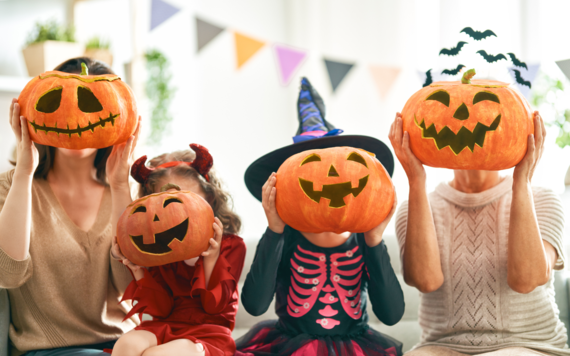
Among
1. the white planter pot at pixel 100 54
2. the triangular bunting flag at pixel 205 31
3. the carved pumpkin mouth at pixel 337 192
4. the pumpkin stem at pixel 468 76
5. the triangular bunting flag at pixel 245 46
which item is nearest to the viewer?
the carved pumpkin mouth at pixel 337 192

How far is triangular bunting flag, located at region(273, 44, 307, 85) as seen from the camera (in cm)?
302

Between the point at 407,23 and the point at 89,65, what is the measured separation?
2538 millimetres

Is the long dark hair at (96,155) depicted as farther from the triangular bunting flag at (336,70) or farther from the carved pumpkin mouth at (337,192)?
the triangular bunting flag at (336,70)

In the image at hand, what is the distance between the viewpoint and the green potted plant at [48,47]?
10.6 ft

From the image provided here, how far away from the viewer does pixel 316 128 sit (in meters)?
1.78

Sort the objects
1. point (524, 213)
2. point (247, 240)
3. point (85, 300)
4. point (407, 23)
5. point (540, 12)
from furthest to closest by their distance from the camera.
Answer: point (407, 23), point (540, 12), point (247, 240), point (85, 300), point (524, 213)

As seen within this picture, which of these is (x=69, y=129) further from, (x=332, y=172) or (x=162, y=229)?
(x=332, y=172)

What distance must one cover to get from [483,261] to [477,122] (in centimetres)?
61

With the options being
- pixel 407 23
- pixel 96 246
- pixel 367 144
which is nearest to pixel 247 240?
pixel 96 246

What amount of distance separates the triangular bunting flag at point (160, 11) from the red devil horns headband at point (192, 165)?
4.71 feet

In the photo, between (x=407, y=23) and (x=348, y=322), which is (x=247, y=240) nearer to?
(x=348, y=322)

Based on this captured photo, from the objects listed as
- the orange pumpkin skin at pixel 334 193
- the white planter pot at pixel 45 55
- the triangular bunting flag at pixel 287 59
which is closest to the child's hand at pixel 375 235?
the orange pumpkin skin at pixel 334 193

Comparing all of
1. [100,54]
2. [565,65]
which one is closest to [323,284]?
[565,65]

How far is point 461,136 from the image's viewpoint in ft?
4.54
